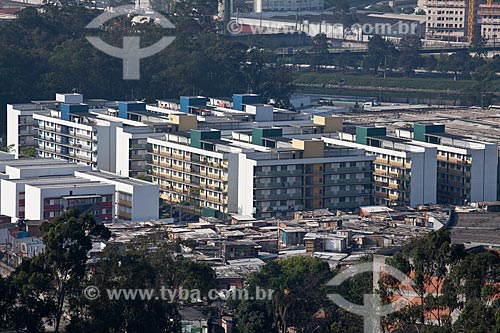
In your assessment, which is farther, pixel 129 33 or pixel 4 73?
pixel 129 33

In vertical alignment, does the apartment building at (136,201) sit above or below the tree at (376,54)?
below

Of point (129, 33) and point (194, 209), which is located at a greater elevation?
point (129, 33)

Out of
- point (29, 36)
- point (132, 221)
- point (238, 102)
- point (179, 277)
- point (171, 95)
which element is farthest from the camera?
point (29, 36)

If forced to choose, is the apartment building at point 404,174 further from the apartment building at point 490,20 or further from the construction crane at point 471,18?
the construction crane at point 471,18

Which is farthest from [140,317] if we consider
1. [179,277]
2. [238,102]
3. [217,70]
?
[217,70]

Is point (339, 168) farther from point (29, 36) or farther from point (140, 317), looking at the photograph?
point (29, 36)

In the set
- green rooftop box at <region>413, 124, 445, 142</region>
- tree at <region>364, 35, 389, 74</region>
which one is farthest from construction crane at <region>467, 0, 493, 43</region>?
green rooftop box at <region>413, 124, 445, 142</region>

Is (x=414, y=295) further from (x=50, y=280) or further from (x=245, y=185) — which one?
(x=245, y=185)

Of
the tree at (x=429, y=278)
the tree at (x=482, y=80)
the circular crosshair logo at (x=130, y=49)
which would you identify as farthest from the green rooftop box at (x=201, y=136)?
the tree at (x=482, y=80)
